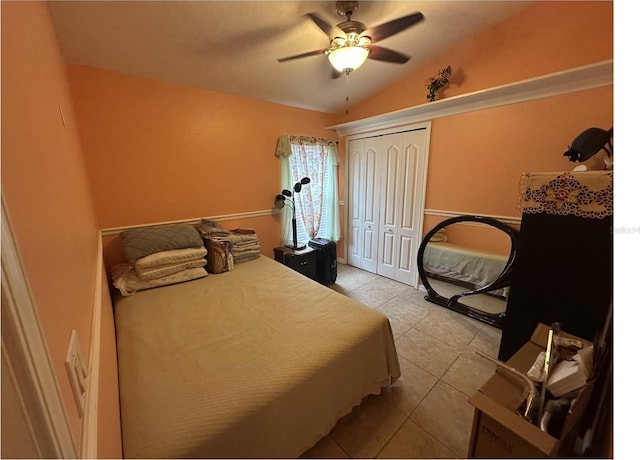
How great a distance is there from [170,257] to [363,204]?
8.18 feet

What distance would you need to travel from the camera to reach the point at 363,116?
3365mm

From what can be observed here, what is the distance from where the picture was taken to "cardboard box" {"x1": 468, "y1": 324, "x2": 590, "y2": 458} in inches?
38.1

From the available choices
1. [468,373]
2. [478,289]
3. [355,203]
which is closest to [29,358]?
[468,373]

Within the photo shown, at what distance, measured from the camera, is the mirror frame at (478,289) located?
228cm

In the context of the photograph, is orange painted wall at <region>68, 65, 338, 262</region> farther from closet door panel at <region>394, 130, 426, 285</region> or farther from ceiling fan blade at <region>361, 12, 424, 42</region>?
ceiling fan blade at <region>361, 12, 424, 42</region>

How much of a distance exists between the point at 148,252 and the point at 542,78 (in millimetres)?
3411

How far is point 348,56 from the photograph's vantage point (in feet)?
4.90

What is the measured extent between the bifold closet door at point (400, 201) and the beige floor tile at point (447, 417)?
158 centimetres

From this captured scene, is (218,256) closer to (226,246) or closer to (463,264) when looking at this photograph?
(226,246)

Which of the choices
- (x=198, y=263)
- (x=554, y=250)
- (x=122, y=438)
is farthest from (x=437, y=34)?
(x=122, y=438)

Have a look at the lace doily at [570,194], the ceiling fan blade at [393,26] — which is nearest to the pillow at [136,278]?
the ceiling fan blade at [393,26]

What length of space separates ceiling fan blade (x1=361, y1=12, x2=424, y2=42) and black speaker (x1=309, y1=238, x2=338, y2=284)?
7.16 ft
